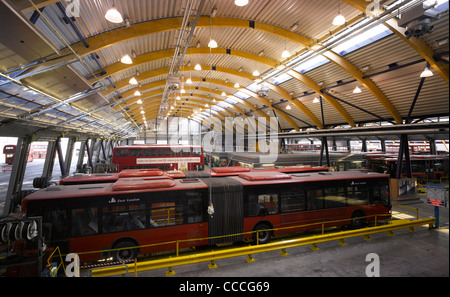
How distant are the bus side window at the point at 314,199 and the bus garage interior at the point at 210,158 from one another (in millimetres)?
42

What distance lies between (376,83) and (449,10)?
1492 cm

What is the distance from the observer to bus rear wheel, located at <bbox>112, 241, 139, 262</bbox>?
6.85 meters

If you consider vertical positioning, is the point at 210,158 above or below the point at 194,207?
above

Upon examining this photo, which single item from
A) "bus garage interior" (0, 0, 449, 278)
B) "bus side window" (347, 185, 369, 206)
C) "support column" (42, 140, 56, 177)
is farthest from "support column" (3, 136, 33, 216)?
"bus side window" (347, 185, 369, 206)

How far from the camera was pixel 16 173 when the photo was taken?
11383mm

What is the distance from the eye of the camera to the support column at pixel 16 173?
11.3 meters

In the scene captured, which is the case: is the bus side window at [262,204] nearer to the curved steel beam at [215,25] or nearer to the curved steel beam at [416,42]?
the curved steel beam at [215,25]

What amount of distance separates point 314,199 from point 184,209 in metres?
5.38

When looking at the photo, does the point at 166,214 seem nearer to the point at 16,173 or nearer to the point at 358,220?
the point at 358,220

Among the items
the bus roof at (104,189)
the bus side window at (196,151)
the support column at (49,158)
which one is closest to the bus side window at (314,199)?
the bus roof at (104,189)

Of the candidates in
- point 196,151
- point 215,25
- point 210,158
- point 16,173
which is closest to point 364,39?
point 215,25

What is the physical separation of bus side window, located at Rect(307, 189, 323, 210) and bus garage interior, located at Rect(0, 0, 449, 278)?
4 centimetres
